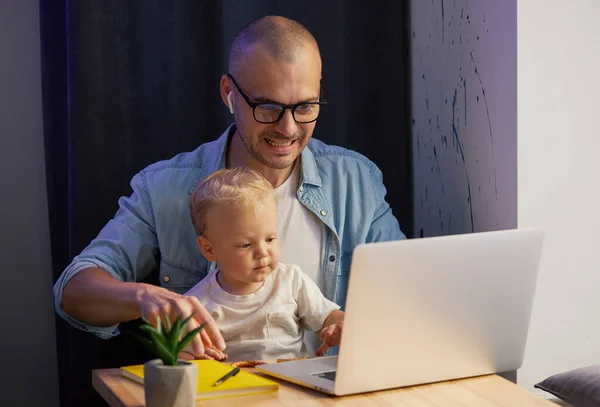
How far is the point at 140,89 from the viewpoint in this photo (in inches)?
85.0

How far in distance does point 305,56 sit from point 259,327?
62 cm

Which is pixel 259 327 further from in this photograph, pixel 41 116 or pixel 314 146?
pixel 41 116

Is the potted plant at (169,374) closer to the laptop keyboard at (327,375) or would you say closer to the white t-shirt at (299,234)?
the laptop keyboard at (327,375)

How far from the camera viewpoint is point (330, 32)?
7.54 ft

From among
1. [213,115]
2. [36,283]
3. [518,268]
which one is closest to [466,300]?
[518,268]

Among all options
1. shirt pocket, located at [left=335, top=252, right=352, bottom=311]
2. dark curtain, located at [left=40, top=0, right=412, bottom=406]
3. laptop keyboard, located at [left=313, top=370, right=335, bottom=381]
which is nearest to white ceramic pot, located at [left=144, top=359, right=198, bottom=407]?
laptop keyboard, located at [left=313, top=370, right=335, bottom=381]

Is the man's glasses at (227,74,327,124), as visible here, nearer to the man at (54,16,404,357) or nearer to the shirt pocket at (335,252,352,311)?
the man at (54,16,404,357)

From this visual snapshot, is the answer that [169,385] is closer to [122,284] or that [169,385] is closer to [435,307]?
[435,307]

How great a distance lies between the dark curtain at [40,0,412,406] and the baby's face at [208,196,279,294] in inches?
22.2

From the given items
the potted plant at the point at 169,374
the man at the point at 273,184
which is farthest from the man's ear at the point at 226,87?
the potted plant at the point at 169,374

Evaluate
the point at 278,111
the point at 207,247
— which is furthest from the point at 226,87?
the point at 207,247

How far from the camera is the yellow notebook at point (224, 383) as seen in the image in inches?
50.6

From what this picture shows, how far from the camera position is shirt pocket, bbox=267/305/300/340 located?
1.70 metres

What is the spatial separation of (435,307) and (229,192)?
54 centimetres
